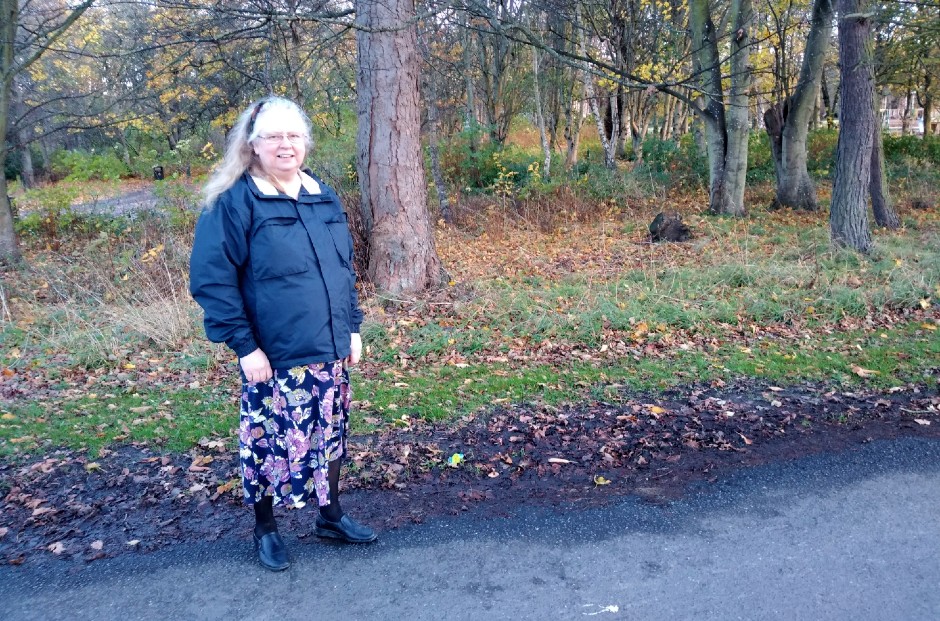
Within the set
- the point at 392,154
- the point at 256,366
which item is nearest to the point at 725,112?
the point at 392,154

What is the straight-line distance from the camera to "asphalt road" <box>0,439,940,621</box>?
2.94 metres

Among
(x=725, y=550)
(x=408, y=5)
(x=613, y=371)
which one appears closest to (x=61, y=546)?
(x=725, y=550)

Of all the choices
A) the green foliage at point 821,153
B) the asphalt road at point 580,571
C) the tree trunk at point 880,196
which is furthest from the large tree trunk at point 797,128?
the asphalt road at point 580,571

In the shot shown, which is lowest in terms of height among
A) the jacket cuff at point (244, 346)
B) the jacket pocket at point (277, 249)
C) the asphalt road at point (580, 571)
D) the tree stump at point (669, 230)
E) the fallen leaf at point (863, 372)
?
the asphalt road at point (580, 571)

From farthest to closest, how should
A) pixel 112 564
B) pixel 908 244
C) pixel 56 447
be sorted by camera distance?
pixel 908 244 < pixel 56 447 < pixel 112 564

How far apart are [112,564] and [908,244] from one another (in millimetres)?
11943

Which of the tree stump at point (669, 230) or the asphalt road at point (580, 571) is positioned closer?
the asphalt road at point (580, 571)

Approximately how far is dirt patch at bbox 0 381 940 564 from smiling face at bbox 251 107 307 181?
191cm

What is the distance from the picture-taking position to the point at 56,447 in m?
4.84

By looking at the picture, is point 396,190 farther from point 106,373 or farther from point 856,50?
point 856,50

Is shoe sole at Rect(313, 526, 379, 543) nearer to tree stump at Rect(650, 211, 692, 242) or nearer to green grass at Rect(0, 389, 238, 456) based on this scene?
green grass at Rect(0, 389, 238, 456)

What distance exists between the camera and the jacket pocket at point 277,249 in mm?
2949

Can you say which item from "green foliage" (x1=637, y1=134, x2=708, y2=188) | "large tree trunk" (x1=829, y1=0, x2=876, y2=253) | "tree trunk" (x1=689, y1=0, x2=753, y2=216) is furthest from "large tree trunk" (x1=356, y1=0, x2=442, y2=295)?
"green foliage" (x1=637, y1=134, x2=708, y2=188)

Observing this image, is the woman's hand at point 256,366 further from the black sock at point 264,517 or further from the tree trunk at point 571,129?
the tree trunk at point 571,129
